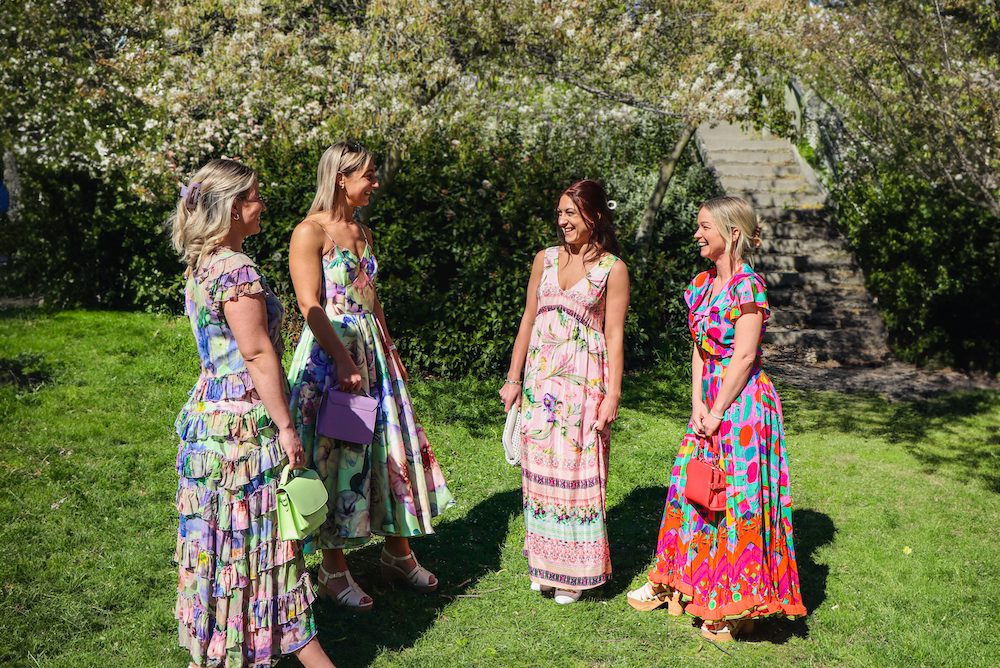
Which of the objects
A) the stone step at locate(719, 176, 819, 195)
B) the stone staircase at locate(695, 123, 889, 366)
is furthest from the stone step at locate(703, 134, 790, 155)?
the stone step at locate(719, 176, 819, 195)

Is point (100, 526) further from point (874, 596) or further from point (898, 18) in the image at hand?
point (898, 18)

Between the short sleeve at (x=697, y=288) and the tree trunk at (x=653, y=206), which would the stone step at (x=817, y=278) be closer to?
the tree trunk at (x=653, y=206)

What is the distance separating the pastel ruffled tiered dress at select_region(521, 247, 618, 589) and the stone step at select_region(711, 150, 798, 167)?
10.2 meters

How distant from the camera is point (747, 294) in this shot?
3.69 m

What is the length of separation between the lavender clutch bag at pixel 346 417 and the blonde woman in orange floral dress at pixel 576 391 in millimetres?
901

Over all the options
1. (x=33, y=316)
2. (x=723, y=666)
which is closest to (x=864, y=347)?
(x=723, y=666)

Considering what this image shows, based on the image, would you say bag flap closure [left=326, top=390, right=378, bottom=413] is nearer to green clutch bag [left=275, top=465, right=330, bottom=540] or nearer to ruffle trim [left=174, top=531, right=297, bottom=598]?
green clutch bag [left=275, top=465, right=330, bottom=540]

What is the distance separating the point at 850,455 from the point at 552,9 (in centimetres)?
492

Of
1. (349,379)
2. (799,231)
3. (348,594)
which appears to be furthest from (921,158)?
(348,594)

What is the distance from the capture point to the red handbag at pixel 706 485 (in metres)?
3.71

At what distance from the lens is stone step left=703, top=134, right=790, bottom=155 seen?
1396 centimetres

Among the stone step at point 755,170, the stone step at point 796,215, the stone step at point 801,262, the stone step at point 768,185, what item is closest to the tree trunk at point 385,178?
the stone step at point 801,262

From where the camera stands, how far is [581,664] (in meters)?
3.69

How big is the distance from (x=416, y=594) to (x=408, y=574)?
0.12 m
